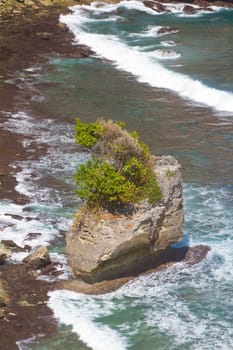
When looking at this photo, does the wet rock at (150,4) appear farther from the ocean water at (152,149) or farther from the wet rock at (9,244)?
the wet rock at (9,244)

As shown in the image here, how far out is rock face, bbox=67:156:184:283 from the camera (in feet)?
51.0

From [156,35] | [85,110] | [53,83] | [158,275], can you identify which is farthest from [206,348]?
[156,35]

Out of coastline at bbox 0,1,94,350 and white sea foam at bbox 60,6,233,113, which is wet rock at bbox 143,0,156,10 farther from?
white sea foam at bbox 60,6,233,113

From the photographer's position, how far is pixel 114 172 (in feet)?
52.4

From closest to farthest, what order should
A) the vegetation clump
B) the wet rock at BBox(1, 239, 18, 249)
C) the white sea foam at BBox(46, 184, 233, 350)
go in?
the white sea foam at BBox(46, 184, 233, 350), the vegetation clump, the wet rock at BBox(1, 239, 18, 249)

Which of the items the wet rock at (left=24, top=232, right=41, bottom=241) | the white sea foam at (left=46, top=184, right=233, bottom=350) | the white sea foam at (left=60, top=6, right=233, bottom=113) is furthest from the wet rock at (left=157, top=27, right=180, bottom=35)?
the white sea foam at (left=46, top=184, right=233, bottom=350)

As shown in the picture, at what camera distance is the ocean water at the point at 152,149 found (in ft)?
47.4

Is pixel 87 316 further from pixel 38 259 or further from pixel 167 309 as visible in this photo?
pixel 38 259

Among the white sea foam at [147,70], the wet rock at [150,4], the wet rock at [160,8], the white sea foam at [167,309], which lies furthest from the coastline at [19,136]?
the wet rock at [160,8]

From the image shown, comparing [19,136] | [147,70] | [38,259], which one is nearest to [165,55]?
[147,70]

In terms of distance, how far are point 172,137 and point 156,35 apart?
25.1 metres

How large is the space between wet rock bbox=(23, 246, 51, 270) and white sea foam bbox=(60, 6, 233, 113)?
638 inches

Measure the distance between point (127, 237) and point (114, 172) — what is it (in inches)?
58.1

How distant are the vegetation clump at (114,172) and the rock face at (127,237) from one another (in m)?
0.25
